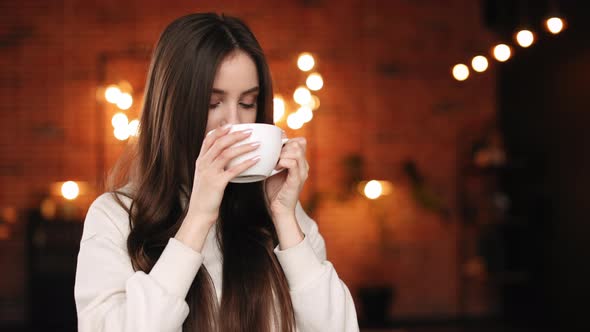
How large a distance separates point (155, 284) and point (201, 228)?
106mm

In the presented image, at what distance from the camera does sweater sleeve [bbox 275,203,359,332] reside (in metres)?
1.04

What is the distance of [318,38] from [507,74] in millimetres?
1433

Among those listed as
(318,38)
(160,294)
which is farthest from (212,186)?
(318,38)

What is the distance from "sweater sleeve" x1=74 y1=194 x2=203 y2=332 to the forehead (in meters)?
0.27

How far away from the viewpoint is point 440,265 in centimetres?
491

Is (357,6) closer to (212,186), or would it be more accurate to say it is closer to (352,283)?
(352,283)

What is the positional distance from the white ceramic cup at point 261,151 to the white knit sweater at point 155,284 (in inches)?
5.4

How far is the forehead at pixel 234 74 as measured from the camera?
3.50ft

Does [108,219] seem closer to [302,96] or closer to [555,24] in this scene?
[555,24]

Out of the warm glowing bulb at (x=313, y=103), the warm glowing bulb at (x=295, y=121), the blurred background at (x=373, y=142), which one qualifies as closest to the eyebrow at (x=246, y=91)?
the warm glowing bulb at (x=295, y=121)

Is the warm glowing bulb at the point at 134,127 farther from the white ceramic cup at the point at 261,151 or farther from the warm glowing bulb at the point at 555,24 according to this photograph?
the warm glowing bulb at the point at 555,24

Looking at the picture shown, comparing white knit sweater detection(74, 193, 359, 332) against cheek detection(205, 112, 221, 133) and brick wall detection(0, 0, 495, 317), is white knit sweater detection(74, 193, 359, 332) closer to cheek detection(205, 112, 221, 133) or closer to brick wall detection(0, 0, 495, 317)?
cheek detection(205, 112, 221, 133)

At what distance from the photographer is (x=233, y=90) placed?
3.51 feet

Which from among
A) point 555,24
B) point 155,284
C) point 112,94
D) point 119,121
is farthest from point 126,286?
point 112,94
